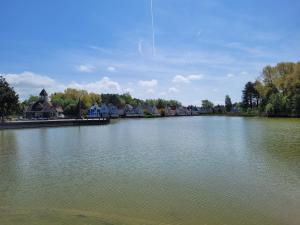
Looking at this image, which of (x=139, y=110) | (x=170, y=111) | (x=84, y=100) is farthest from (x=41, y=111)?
(x=170, y=111)

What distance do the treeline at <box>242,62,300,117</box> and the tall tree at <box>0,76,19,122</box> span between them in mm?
62993

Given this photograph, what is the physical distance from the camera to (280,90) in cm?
9069

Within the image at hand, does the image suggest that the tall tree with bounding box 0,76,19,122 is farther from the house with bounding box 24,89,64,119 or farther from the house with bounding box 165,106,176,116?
the house with bounding box 165,106,176,116

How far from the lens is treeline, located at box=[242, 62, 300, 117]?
81.4m

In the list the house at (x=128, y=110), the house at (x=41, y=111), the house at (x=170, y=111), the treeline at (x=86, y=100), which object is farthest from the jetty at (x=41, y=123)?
the house at (x=170, y=111)

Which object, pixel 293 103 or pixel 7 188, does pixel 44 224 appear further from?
pixel 293 103

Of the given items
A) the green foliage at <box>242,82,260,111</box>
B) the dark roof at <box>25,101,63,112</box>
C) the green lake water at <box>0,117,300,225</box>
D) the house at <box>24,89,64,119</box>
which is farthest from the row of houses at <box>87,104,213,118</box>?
the green lake water at <box>0,117,300,225</box>

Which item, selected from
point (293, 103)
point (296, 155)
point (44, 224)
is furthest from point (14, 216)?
point (293, 103)

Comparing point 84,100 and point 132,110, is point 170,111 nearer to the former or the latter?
point 132,110

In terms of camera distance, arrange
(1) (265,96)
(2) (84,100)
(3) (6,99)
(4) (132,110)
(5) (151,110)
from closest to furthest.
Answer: (3) (6,99) < (1) (265,96) < (2) (84,100) < (4) (132,110) < (5) (151,110)

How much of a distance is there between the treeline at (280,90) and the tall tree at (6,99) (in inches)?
2480

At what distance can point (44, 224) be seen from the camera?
9328mm

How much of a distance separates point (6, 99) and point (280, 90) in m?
68.5

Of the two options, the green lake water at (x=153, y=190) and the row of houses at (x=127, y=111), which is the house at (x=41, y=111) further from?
the green lake water at (x=153, y=190)
